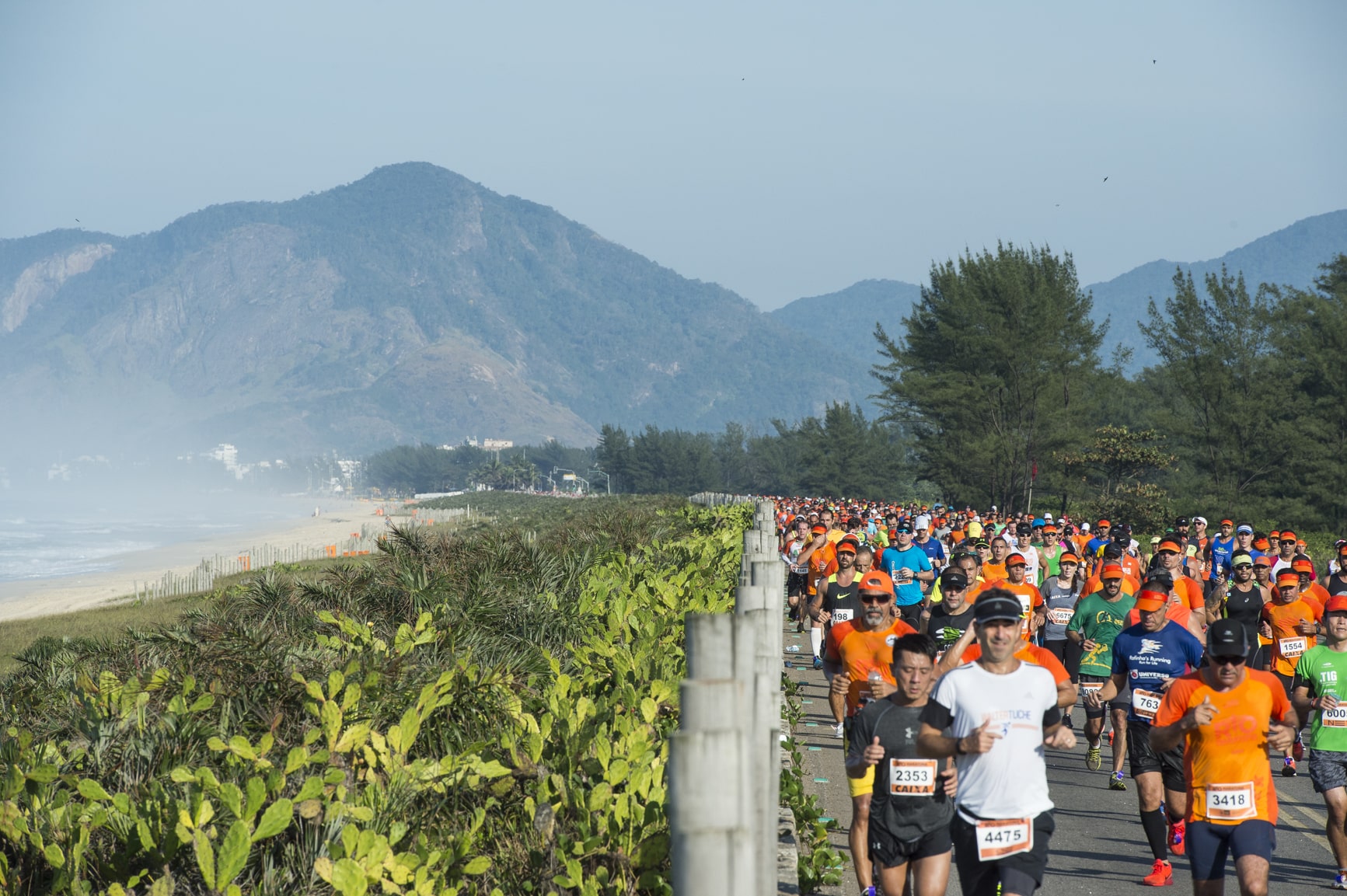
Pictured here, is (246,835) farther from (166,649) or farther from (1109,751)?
(1109,751)

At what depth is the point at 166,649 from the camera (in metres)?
9.33

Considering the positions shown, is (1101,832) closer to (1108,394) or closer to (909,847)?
(909,847)

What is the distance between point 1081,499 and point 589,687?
6269 cm

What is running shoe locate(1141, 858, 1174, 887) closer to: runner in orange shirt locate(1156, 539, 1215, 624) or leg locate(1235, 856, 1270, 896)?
leg locate(1235, 856, 1270, 896)

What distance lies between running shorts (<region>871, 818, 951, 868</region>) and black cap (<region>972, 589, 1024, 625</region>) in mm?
1307

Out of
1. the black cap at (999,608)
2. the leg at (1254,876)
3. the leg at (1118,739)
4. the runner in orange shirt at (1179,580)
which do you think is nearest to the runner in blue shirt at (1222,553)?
the runner in orange shirt at (1179,580)

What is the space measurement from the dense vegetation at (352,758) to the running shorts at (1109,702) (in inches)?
119

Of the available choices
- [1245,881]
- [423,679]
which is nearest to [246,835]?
[423,679]

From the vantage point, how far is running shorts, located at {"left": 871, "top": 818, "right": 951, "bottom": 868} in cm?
639

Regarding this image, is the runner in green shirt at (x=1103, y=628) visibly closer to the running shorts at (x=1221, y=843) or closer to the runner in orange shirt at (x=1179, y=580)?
the runner in orange shirt at (x=1179, y=580)

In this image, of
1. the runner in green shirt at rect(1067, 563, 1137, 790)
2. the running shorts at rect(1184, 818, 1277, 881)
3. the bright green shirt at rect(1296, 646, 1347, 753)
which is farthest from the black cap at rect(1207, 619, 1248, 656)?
the runner in green shirt at rect(1067, 563, 1137, 790)

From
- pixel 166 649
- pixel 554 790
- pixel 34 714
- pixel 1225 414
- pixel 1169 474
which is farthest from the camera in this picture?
pixel 1169 474

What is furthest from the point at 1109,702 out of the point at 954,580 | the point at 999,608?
the point at 999,608

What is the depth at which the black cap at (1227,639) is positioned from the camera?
6.26 metres
